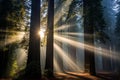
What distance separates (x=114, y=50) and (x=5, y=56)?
2994cm

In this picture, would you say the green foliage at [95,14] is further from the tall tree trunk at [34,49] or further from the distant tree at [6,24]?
the distant tree at [6,24]

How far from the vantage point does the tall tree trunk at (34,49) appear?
1151 cm

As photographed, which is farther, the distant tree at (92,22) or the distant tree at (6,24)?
the distant tree at (6,24)

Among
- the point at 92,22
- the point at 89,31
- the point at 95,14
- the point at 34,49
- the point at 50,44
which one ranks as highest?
the point at 95,14

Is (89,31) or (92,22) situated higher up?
(92,22)

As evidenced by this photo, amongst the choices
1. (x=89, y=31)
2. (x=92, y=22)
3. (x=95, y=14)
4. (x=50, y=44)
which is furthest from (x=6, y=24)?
(x=95, y=14)


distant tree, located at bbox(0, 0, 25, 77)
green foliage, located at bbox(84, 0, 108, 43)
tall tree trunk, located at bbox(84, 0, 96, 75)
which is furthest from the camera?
distant tree, located at bbox(0, 0, 25, 77)

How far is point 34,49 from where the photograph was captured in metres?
12.3

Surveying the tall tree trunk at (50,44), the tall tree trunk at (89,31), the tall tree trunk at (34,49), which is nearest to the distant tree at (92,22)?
Result: the tall tree trunk at (89,31)

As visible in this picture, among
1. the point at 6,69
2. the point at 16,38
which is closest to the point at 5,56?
the point at 6,69

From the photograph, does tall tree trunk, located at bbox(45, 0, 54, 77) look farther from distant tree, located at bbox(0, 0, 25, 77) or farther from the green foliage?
distant tree, located at bbox(0, 0, 25, 77)

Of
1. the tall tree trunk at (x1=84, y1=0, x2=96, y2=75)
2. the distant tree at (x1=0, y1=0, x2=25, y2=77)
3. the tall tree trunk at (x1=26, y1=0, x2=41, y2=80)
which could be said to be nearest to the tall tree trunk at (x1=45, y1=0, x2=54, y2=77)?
the tall tree trunk at (x1=26, y1=0, x2=41, y2=80)

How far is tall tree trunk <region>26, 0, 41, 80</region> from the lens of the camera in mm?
11508

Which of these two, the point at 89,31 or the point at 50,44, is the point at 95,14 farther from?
the point at 50,44
